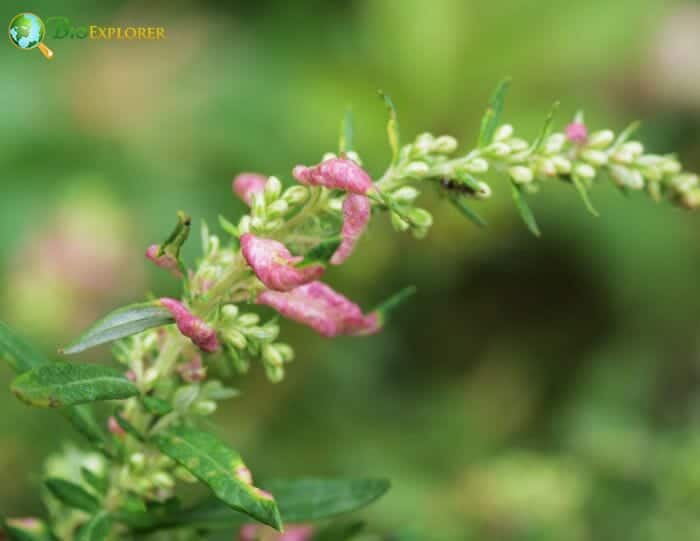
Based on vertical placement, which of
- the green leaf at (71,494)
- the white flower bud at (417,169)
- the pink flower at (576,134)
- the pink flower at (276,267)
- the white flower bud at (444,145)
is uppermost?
the pink flower at (576,134)

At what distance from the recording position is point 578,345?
15.1ft

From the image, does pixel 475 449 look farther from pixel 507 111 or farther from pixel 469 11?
pixel 469 11

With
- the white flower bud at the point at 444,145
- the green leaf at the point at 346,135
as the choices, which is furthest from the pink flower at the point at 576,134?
the green leaf at the point at 346,135

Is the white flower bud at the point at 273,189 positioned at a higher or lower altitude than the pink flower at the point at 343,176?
higher

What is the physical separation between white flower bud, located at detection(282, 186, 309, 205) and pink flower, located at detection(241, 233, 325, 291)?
0.11 m

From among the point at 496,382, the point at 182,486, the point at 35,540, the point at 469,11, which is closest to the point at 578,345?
the point at 496,382

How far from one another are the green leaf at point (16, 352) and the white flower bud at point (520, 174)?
0.68m

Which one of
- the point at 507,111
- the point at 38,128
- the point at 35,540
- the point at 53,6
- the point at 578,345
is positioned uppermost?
the point at 53,6

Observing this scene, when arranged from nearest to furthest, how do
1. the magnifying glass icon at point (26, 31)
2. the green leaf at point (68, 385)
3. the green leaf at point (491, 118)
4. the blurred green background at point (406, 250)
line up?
the green leaf at point (68, 385) < the green leaf at point (491, 118) < the magnifying glass icon at point (26, 31) < the blurred green background at point (406, 250)

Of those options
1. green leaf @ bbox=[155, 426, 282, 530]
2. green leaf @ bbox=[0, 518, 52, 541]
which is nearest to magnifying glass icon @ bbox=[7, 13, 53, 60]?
green leaf @ bbox=[0, 518, 52, 541]

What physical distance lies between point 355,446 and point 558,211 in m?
1.52

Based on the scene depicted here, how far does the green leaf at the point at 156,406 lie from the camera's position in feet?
4.15

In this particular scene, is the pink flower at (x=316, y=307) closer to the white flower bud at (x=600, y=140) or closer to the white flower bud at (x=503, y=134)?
the white flower bud at (x=503, y=134)

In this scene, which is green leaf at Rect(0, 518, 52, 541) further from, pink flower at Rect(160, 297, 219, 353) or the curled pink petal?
the curled pink petal
